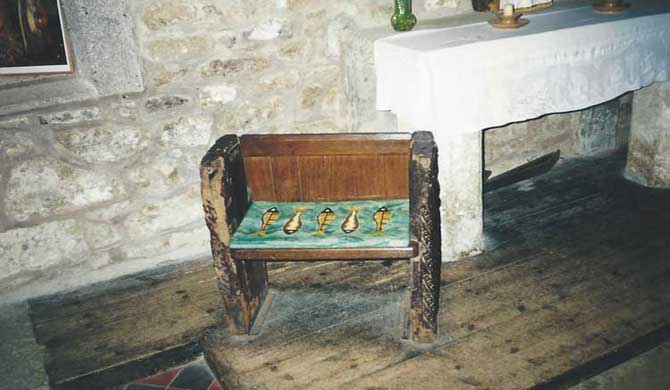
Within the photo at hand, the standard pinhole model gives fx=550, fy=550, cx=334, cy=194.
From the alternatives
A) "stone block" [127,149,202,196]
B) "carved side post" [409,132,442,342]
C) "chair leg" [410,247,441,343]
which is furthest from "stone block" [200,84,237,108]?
"chair leg" [410,247,441,343]

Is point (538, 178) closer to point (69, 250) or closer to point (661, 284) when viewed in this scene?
point (661, 284)

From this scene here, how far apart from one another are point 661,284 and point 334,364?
5.07 feet

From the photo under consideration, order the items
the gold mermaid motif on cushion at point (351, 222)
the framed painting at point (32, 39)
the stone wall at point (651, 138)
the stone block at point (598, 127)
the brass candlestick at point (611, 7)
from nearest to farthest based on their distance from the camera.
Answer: the gold mermaid motif on cushion at point (351, 222) → the framed painting at point (32, 39) → the brass candlestick at point (611, 7) → the stone wall at point (651, 138) → the stone block at point (598, 127)

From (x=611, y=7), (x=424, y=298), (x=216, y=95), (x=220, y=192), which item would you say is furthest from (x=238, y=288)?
(x=611, y=7)

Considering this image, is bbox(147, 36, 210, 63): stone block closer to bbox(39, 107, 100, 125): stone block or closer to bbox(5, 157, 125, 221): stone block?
bbox(39, 107, 100, 125): stone block

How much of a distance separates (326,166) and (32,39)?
4.89 feet

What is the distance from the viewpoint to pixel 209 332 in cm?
242

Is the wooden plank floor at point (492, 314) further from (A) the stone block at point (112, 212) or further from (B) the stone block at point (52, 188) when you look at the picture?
(B) the stone block at point (52, 188)

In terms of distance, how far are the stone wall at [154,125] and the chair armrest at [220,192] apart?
27.6 inches

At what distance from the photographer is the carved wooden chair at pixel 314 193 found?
2.05 metres

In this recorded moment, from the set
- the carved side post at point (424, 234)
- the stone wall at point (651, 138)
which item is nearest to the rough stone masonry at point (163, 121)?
the carved side post at point (424, 234)

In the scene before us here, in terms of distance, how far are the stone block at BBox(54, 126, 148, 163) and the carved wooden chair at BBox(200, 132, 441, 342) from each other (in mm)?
684

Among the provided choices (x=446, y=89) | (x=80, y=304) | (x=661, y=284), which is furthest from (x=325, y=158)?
(x=661, y=284)

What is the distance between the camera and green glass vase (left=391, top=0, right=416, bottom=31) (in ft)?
9.30
